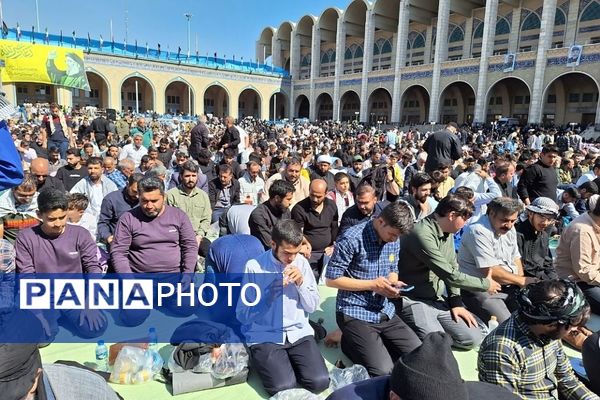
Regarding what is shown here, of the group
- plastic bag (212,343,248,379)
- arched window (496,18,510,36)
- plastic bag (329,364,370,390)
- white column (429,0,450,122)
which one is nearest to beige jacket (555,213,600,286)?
plastic bag (329,364,370,390)

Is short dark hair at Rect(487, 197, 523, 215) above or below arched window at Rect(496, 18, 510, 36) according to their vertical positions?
below

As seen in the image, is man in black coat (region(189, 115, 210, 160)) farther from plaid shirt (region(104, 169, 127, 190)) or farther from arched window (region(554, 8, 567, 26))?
arched window (region(554, 8, 567, 26))

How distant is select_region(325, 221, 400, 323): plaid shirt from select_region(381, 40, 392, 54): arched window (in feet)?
137

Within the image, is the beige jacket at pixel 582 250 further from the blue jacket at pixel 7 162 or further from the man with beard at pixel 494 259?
the blue jacket at pixel 7 162

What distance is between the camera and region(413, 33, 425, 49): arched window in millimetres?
37562

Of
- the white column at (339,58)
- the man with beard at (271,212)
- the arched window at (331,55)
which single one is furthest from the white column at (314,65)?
the man with beard at (271,212)

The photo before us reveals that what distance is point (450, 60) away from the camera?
34.8 m

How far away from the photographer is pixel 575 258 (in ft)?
12.1

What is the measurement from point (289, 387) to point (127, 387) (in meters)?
1.11

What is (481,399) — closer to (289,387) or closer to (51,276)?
(289,387)

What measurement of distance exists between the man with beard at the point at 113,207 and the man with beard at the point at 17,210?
795mm

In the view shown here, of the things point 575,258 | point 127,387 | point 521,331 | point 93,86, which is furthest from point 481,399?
point 93,86

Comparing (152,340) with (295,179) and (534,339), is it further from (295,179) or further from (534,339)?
(295,179)

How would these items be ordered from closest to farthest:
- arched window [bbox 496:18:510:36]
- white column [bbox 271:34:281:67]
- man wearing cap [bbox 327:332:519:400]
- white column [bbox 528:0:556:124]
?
man wearing cap [bbox 327:332:519:400]
white column [bbox 528:0:556:124]
arched window [bbox 496:18:510:36]
white column [bbox 271:34:281:67]
